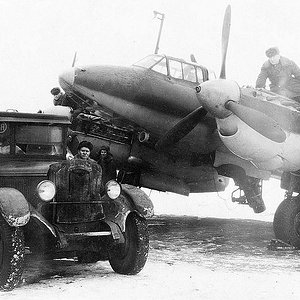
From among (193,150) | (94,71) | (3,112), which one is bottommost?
(193,150)

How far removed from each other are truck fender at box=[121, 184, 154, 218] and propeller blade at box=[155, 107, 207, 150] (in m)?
3.78

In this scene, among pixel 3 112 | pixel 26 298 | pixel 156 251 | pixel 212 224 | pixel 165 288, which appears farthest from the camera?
pixel 212 224

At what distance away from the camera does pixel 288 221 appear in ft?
34.7

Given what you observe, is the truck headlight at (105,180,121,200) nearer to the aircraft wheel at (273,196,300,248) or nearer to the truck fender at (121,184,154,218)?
the truck fender at (121,184,154,218)

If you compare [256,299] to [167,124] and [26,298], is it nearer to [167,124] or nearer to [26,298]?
[26,298]

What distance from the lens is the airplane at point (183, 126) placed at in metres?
9.09

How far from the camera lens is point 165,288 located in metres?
5.62

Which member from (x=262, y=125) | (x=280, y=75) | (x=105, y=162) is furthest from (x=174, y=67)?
(x=262, y=125)

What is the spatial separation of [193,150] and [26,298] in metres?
7.09

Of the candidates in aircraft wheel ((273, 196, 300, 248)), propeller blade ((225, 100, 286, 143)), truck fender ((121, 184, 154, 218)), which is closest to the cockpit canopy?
propeller blade ((225, 100, 286, 143))

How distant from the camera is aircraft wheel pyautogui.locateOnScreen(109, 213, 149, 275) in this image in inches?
247

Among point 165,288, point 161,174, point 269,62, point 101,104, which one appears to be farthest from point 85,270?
point 269,62

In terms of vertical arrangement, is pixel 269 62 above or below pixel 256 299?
above

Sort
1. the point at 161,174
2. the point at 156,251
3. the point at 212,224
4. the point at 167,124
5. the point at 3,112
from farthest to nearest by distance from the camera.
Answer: the point at 212,224
the point at 161,174
the point at 167,124
the point at 156,251
the point at 3,112
